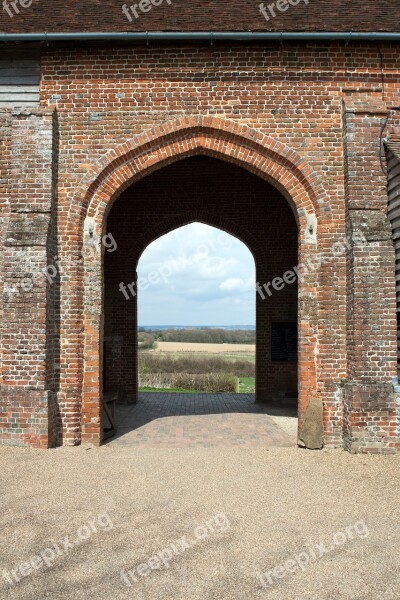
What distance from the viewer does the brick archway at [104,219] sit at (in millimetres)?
7238

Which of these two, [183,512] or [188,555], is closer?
[188,555]

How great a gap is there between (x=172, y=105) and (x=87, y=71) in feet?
4.63

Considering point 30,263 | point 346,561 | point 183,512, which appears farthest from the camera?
point 30,263

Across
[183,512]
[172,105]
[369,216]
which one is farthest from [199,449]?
[172,105]

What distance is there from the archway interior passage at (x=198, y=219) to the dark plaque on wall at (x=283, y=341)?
25 mm

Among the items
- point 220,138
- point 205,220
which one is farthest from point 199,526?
point 205,220

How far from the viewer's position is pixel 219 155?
7.61 m

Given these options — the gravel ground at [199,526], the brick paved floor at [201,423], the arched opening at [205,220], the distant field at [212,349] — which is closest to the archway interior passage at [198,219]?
the arched opening at [205,220]

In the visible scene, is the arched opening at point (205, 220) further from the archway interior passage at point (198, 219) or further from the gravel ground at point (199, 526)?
the gravel ground at point (199, 526)

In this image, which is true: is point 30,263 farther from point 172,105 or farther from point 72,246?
point 172,105

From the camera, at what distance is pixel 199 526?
441 cm

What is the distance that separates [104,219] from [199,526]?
4.75m

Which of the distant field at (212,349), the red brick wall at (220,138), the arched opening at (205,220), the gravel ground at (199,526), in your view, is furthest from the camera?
the distant field at (212,349)

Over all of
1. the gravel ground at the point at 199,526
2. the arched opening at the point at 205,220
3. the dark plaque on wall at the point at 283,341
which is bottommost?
the gravel ground at the point at 199,526
